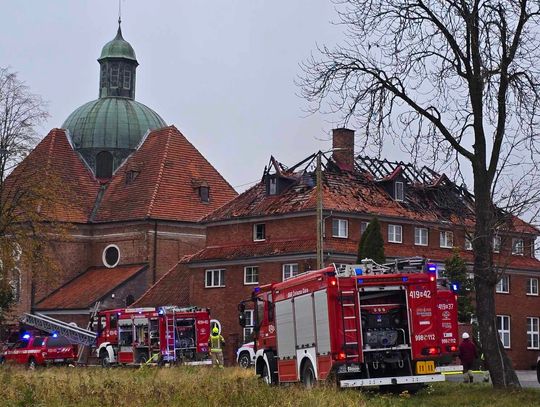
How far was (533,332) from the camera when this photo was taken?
58.8 meters

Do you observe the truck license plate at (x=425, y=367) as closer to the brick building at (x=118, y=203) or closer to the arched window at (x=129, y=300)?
the brick building at (x=118, y=203)

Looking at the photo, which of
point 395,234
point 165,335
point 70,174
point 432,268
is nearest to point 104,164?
point 70,174

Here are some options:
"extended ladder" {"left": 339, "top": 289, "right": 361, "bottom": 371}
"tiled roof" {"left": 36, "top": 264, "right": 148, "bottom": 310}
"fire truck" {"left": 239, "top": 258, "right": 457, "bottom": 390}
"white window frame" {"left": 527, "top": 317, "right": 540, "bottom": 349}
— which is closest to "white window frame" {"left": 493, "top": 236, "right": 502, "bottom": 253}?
"fire truck" {"left": 239, "top": 258, "right": 457, "bottom": 390}

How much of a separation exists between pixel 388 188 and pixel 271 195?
6.83m

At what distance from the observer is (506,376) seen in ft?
72.2

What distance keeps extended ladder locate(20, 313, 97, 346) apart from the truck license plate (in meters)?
29.4

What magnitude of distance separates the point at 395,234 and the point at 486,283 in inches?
1315

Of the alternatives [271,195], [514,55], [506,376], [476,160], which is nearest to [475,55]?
[514,55]

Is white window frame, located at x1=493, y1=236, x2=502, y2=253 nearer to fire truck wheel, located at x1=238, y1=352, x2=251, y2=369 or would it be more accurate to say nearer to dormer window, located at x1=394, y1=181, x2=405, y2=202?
fire truck wheel, located at x1=238, y1=352, x2=251, y2=369

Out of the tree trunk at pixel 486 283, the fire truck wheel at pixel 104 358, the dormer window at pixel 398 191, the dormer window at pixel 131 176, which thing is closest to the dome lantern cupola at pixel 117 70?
the dormer window at pixel 131 176

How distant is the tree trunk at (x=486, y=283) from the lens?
21.3 meters

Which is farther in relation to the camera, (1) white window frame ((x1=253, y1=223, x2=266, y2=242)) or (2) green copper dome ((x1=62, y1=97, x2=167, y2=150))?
(2) green copper dome ((x1=62, y1=97, x2=167, y2=150))

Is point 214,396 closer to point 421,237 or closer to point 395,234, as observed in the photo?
point 395,234

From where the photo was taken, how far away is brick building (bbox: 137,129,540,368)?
5200 centimetres
